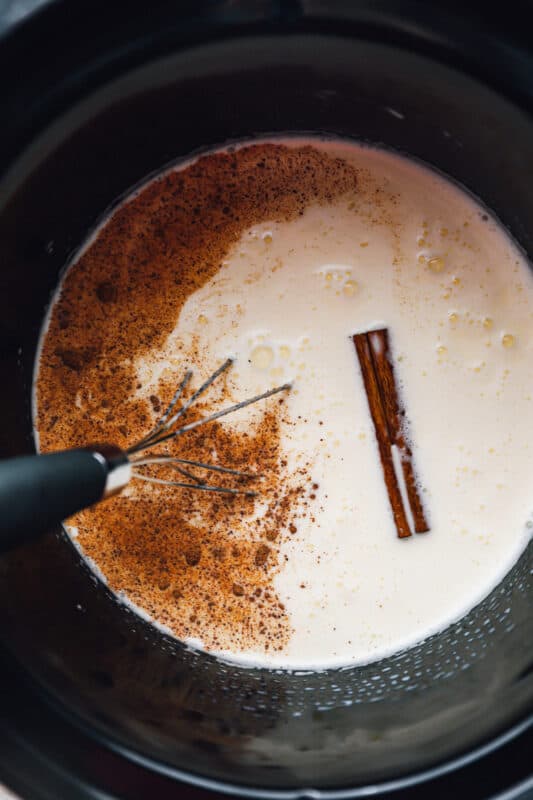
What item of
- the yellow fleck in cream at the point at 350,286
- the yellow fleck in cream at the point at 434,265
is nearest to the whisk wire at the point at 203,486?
the yellow fleck in cream at the point at 350,286

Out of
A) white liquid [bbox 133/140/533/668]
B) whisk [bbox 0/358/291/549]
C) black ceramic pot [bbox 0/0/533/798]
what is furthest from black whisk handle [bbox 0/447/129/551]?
white liquid [bbox 133/140/533/668]

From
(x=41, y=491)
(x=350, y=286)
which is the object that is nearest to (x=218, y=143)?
(x=350, y=286)

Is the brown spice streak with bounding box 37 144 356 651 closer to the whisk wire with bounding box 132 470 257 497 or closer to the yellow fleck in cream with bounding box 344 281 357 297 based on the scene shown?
the whisk wire with bounding box 132 470 257 497

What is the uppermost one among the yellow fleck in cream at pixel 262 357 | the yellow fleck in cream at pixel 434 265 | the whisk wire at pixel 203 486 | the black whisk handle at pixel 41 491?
the yellow fleck in cream at pixel 434 265

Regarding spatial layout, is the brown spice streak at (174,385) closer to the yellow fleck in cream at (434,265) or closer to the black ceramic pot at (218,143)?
the black ceramic pot at (218,143)

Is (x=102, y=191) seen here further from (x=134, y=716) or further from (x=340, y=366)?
(x=134, y=716)

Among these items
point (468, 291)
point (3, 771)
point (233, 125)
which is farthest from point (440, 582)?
A: point (233, 125)
